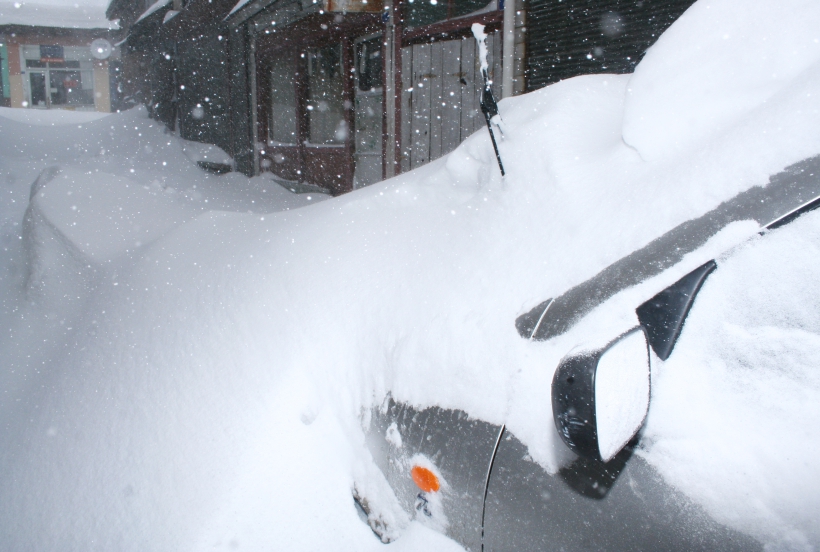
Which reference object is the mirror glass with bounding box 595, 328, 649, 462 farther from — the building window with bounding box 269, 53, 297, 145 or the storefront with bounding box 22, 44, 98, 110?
the storefront with bounding box 22, 44, 98, 110

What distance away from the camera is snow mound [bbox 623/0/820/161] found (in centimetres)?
116

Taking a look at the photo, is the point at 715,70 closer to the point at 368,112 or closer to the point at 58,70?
the point at 368,112

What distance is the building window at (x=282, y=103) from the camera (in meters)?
10.1

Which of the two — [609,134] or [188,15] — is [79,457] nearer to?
[609,134]

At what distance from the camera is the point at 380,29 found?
24.2ft

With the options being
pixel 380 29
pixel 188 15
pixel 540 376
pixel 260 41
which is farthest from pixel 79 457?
pixel 188 15

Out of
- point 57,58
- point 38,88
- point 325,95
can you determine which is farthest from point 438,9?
point 38,88

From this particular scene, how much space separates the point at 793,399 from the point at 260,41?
11.1 metres

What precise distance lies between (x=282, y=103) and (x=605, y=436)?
35.5ft

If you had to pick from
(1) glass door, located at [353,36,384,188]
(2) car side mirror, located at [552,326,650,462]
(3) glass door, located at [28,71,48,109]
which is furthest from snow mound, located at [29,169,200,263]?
(3) glass door, located at [28,71,48,109]

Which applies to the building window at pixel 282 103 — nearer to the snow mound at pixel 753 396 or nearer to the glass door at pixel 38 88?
the snow mound at pixel 753 396

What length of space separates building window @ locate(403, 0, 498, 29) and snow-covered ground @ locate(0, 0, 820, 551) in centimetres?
450

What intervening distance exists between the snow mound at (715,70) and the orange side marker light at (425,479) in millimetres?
941

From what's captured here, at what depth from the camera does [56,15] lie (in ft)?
83.5
